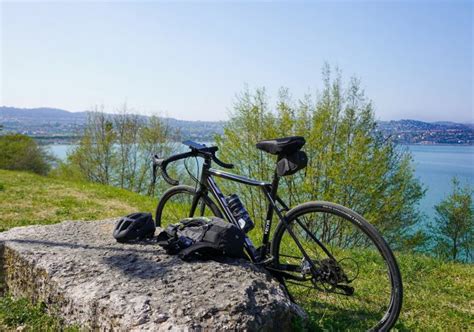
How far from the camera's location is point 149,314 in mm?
2398

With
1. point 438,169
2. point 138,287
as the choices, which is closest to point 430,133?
point 438,169

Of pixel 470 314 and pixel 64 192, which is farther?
pixel 64 192

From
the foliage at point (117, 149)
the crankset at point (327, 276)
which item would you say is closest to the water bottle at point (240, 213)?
the crankset at point (327, 276)

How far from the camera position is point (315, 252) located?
10.6 feet

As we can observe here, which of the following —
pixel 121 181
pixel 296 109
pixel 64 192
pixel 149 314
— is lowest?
pixel 121 181

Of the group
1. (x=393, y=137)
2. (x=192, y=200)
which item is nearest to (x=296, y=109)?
(x=393, y=137)

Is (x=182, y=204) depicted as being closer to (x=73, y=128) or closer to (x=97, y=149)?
(x=97, y=149)

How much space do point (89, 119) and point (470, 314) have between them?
28.7m

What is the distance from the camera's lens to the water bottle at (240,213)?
3365mm

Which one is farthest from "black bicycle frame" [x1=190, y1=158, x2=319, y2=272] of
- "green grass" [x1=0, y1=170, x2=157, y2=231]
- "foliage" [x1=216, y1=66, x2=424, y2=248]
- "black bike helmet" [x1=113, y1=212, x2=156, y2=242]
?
"foliage" [x1=216, y1=66, x2=424, y2=248]

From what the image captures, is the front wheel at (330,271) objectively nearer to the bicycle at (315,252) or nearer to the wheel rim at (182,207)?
the bicycle at (315,252)

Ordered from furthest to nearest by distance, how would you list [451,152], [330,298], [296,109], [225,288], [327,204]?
[451,152]
[296,109]
[330,298]
[327,204]
[225,288]

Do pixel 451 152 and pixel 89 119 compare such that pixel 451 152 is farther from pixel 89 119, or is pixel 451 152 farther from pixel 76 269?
pixel 76 269

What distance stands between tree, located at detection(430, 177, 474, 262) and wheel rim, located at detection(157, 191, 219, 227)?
2106 centimetres
